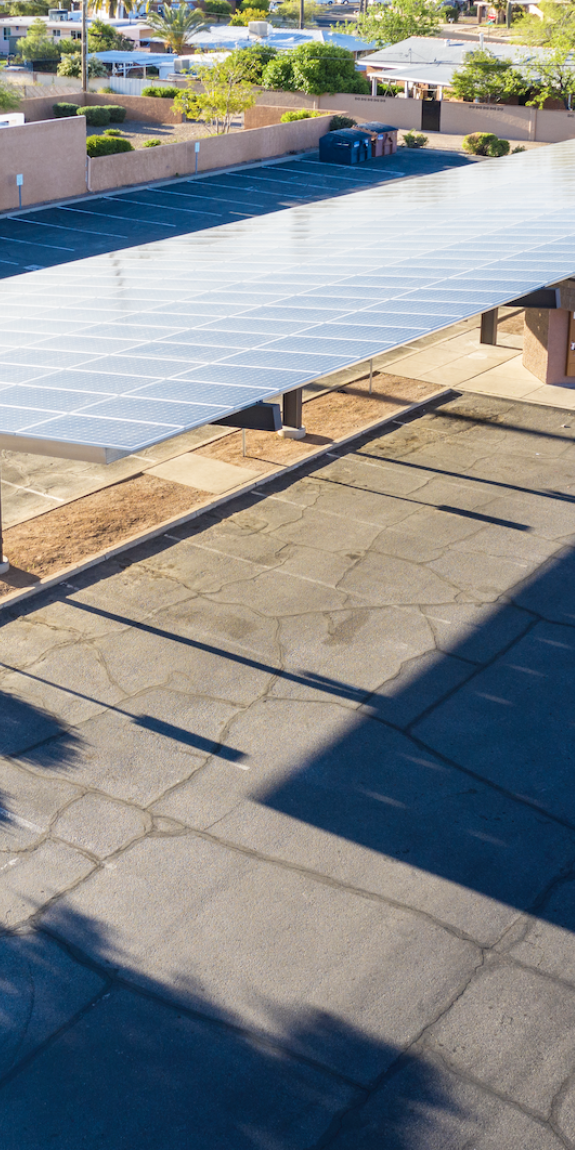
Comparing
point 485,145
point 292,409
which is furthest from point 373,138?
point 292,409

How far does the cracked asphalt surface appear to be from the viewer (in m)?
9.03

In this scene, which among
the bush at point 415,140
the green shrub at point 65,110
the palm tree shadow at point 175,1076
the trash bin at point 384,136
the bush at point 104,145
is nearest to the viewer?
the palm tree shadow at point 175,1076

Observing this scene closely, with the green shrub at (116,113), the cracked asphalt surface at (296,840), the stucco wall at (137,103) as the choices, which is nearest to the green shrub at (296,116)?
the stucco wall at (137,103)

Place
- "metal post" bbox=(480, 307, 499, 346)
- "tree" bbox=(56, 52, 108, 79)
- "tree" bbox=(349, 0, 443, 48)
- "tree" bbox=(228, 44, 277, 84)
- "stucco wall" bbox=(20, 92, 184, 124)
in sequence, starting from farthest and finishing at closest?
"tree" bbox=(349, 0, 443, 48) → "tree" bbox=(56, 52, 108, 79) → "stucco wall" bbox=(20, 92, 184, 124) → "tree" bbox=(228, 44, 277, 84) → "metal post" bbox=(480, 307, 499, 346)

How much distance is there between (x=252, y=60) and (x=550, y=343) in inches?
1674

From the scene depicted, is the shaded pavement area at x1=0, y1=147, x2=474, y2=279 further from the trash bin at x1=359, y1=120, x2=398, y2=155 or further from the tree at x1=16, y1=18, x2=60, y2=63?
the tree at x1=16, y1=18, x2=60, y2=63

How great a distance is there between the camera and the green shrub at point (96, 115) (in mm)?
57594

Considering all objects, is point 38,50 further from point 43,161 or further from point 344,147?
point 43,161

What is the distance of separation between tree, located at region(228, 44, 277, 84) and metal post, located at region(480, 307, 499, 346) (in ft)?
105

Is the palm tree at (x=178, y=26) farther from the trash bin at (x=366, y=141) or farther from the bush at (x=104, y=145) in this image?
the bush at (x=104, y=145)

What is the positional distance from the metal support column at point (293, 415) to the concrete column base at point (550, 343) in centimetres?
717

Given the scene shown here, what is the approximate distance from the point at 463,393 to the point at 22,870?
17.8 m

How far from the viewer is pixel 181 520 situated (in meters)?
19.2

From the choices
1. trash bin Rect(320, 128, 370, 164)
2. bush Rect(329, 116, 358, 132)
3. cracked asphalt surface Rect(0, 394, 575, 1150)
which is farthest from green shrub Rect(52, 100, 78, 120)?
cracked asphalt surface Rect(0, 394, 575, 1150)
